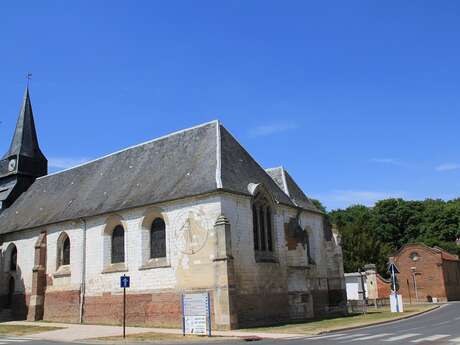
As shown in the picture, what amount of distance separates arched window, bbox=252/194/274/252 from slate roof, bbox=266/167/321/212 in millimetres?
3813

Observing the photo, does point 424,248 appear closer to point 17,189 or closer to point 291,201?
point 291,201

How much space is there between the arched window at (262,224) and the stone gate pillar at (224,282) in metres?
3.43

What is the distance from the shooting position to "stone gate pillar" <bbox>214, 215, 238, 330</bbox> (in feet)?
68.1

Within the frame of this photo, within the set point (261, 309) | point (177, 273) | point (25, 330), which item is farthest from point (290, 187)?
point (25, 330)

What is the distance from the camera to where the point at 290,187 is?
30812 mm

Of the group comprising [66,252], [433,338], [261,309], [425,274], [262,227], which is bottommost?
[433,338]

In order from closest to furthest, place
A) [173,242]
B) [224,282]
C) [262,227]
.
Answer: [224,282] < [173,242] < [262,227]

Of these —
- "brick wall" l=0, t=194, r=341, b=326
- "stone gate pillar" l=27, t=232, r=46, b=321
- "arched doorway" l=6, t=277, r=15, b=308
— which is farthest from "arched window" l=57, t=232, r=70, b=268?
"arched doorway" l=6, t=277, r=15, b=308

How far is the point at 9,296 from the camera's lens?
3272cm

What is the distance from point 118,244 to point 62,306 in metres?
5.51

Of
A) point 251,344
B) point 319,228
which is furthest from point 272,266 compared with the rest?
point 251,344

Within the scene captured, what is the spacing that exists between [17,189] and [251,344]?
28.9m

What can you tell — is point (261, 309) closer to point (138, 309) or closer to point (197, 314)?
→ point (197, 314)

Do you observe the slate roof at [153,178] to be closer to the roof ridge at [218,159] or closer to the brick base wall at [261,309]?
the roof ridge at [218,159]
